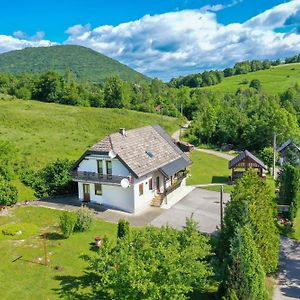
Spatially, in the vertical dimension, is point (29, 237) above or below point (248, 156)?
below

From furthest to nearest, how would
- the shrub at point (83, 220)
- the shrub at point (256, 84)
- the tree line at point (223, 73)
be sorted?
the tree line at point (223, 73) → the shrub at point (256, 84) → the shrub at point (83, 220)

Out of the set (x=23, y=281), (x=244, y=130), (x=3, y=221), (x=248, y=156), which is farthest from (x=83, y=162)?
→ (x=244, y=130)

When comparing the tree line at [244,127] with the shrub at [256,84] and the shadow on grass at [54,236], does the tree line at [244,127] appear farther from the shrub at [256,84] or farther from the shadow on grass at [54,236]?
the shadow on grass at [54,236]

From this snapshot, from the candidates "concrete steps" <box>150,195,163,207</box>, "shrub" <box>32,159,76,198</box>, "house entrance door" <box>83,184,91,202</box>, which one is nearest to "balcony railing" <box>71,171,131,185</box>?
"house entrance door" <box>83,184,91,202</box>

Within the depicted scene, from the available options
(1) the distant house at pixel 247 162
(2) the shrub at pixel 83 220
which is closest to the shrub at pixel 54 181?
(2) the shrub at pixel 83 220

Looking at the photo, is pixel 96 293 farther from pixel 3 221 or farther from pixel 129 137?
pixel 129 137

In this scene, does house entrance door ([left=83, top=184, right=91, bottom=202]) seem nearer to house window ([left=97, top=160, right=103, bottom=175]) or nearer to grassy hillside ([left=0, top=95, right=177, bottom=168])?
house window ([left=97, top=160, right=103, bottom=175])

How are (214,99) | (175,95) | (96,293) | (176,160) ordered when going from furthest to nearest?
1. (175,95)
2. (214,99)
3. (176,160)
4. (96,293)
